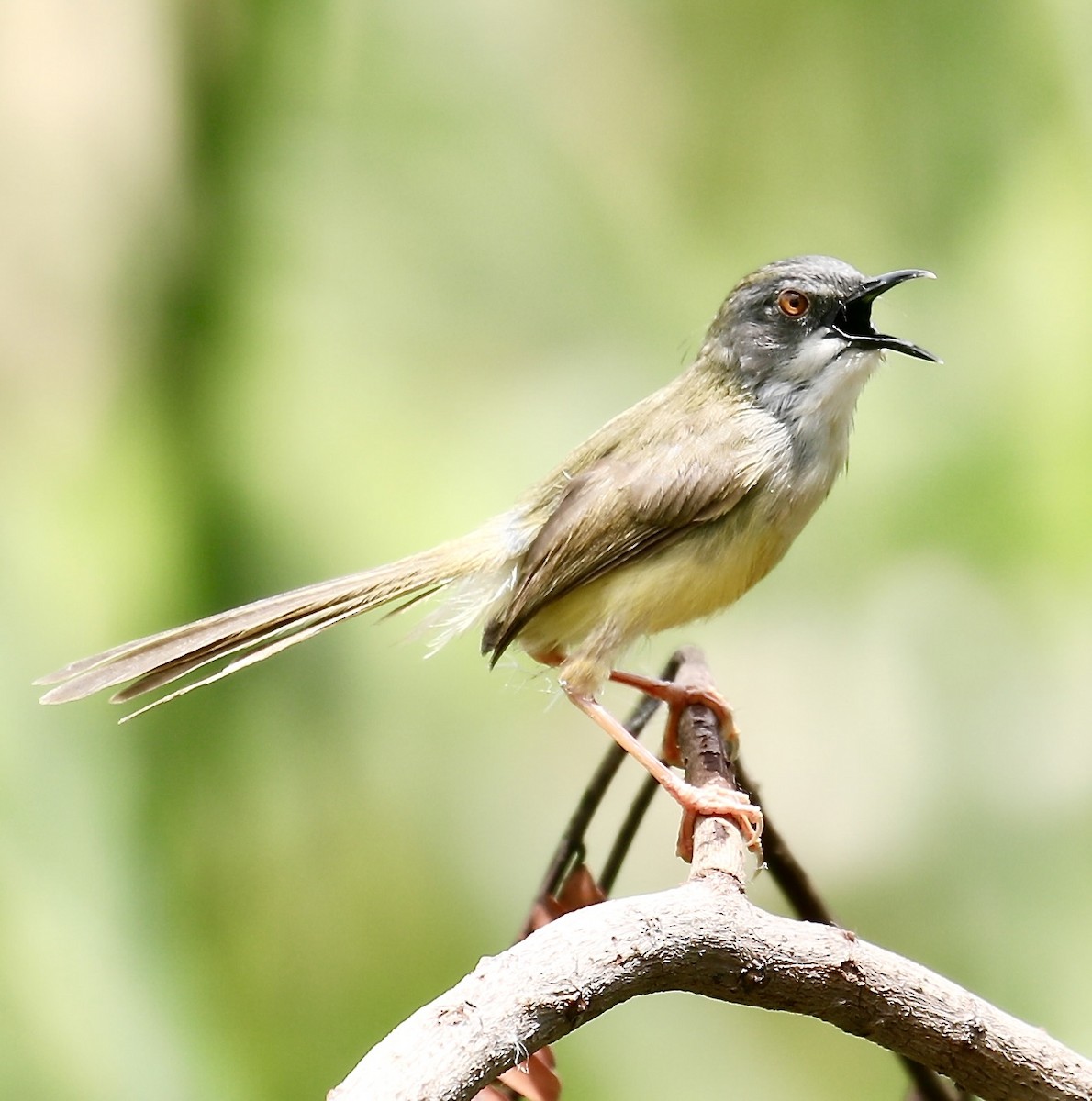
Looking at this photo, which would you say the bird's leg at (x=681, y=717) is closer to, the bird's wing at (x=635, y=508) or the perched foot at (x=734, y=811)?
the perched foot at (x=734, y=811)

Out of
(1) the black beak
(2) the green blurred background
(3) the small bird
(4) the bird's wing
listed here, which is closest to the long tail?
(3) the small bird

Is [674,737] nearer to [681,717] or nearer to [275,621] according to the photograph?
[681,717]

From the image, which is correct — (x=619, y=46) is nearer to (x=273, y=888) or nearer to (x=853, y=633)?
(x=853, y=633)

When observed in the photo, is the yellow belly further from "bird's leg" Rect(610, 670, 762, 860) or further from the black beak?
the black beak

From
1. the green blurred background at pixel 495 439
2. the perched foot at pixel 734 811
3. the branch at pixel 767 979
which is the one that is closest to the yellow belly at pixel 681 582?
the perched foot at pixel 734 811

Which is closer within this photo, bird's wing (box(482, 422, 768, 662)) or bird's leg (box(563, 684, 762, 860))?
bird's leg (box(563, 684, 762, 860))

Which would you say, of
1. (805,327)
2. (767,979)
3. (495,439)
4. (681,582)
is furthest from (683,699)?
(495,439)

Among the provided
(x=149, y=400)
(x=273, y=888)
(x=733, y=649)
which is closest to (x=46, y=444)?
(x=149, y=400)
